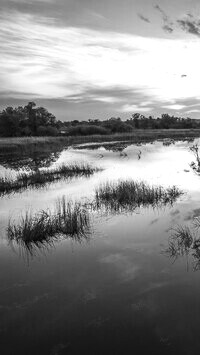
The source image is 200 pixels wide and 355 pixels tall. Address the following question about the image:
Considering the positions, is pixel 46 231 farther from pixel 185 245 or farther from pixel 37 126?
pixel 37 126

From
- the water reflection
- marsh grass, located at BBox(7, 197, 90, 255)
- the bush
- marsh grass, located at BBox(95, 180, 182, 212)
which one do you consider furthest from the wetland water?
the bush

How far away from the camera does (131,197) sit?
1680cm

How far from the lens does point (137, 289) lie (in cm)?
834

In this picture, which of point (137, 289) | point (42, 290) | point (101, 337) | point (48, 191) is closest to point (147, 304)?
point (137, 289)

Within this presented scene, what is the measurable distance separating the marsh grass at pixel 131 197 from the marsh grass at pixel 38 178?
19.6ft

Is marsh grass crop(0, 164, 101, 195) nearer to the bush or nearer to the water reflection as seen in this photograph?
the water reflection

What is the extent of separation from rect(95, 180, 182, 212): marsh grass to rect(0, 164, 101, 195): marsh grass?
235 inches

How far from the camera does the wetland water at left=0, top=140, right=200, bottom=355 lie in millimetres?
6480

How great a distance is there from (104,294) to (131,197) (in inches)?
351

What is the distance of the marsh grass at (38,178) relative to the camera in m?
21.7

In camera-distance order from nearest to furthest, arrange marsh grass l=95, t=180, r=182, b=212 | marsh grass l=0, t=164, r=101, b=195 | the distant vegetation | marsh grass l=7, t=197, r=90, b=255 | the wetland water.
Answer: the wetland water
marsh grass l=7, t=197, r=90, b=255
marsh grass l=95, t=180, r=182, b=212
marsh grass l=0, t=164, r=101, b=195
the distant vegetation

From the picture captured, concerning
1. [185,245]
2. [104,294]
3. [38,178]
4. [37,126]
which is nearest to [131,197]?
[185,245]

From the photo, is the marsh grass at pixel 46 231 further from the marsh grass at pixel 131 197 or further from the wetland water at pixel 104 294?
the marsh grass at pixel 131 197

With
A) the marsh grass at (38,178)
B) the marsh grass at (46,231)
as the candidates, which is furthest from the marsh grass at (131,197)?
the marsh grass at (38,178)
